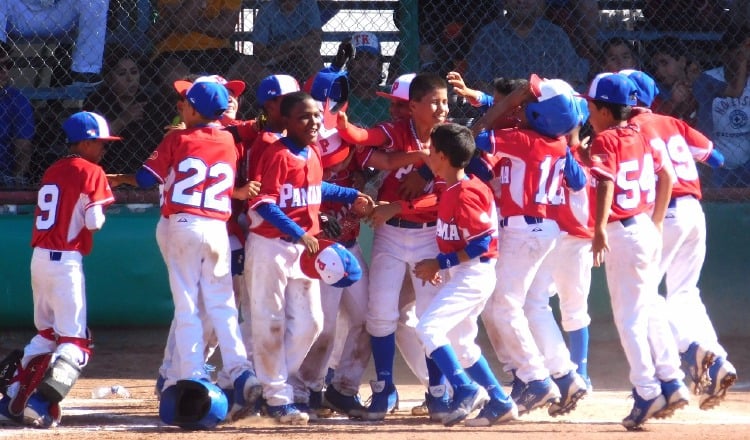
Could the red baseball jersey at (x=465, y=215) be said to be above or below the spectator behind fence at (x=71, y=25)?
below

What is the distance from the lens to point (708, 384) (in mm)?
6488

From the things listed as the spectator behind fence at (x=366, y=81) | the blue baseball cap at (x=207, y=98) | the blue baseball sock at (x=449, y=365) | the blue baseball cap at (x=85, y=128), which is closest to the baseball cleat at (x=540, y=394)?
the blue baseball sock at (x=449, y=365)

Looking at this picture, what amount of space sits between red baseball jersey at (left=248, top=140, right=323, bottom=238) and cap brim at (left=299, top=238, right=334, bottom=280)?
0.47 feet

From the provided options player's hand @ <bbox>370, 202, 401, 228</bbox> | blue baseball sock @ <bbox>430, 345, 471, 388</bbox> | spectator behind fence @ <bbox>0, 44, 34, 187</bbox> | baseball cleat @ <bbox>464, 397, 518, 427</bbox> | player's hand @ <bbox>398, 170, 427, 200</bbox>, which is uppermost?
player's hand @ <bbox>398, 170, 427, 200</bbox>

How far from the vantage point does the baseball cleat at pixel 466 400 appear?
230 inches

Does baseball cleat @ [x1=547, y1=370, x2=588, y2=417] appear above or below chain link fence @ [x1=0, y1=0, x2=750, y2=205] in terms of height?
below

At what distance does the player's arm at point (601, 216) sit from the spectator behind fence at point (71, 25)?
402 cm

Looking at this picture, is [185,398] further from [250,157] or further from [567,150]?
[567,150]

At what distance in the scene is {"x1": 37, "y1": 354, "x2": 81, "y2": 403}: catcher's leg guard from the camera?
233 inches

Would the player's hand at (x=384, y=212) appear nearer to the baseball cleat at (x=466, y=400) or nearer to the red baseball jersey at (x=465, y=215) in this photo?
the red baseball jersey at (x=465, y=215)

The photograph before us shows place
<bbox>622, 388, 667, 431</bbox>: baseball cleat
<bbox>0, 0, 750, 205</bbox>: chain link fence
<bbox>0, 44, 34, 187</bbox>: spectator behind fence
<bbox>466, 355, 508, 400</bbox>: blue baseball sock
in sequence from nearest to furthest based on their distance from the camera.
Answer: <bbox>622, 388, 667, 431</bbox>: baseball cleat
<bbox>466, 355, 508, 400</bbox>: blue baseball sock
<bbox>0, 44, 34, 187</bbox>: spectator behind fence
<bbox>0, 0, 750, 205</bbox>: chain link fence

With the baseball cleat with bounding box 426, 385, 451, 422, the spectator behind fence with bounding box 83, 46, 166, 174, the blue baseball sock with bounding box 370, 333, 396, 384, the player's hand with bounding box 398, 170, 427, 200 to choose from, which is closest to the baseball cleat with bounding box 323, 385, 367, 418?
the blue baseball sock with bounding box 370, 333, 396, 384

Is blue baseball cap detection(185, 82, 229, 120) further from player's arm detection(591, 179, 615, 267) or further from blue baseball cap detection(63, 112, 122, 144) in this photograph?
player's arm detection(591, 179, 615, 267)

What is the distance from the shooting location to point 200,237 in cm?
594
